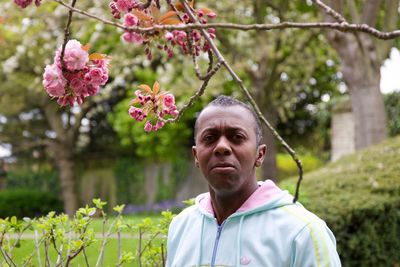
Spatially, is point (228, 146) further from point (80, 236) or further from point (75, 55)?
point (80, 236)

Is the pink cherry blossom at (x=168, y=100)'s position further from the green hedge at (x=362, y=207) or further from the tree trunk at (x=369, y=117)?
the tree trunk at (x=369, y=117)

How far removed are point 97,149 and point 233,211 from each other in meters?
15.7

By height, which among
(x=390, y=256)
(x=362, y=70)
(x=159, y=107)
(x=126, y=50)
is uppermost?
(x=126, y=50)

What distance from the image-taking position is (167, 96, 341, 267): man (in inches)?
63.2

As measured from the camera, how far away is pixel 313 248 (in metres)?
1.56

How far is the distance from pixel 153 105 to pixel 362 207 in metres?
3.00

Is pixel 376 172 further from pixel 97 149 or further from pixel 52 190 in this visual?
pixel 52 190

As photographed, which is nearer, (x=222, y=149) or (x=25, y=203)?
(x=222, y=149)

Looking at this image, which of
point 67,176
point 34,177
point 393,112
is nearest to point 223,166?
point 393,112

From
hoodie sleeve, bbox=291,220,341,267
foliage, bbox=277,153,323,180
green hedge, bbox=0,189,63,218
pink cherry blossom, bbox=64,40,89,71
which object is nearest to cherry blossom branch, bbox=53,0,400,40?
pink cherry blossom, bbox=64,40,89,71

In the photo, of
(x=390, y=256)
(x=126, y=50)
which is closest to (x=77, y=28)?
(x=126, y=50)

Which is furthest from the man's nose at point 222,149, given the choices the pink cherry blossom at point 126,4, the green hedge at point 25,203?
the green hedge at point 25,203

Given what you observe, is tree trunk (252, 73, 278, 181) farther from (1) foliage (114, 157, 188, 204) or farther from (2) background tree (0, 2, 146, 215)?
(1) foliage (114, 157, 188, 204)

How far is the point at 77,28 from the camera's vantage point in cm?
1085
